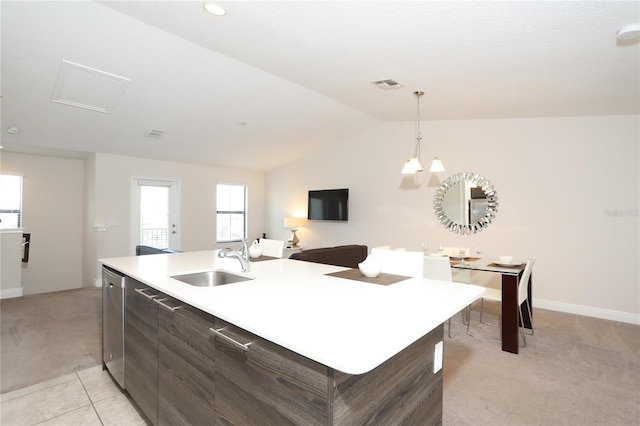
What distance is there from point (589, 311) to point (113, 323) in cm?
526

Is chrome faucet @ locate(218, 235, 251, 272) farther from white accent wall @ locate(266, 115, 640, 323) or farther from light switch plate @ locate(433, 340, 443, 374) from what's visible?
white accent wall @ locate(266, 115, 640, 323)

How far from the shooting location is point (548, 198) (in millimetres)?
4406

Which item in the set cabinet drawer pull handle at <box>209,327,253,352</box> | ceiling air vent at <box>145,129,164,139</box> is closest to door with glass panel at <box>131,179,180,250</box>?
ceiling air vent at <box>145,129,164,139</box>

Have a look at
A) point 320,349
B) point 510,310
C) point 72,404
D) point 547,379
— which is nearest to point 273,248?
point 72,404

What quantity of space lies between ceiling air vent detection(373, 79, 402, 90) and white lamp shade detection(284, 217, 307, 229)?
A: 385cm

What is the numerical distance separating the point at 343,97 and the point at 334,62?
1246 mm

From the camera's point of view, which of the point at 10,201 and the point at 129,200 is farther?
the point at 129,200

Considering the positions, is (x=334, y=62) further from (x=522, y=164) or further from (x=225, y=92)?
(x=522, y=164)

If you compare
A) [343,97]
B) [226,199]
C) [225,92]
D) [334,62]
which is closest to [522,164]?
[343,97]

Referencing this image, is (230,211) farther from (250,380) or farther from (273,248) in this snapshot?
(250,380)

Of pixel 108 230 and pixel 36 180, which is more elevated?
pixel 36 180

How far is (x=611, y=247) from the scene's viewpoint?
13.3 feet

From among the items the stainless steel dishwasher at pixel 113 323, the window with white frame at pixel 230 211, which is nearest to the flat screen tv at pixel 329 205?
the window with white frame at pixel 230 211

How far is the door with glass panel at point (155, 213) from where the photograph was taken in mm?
6078
